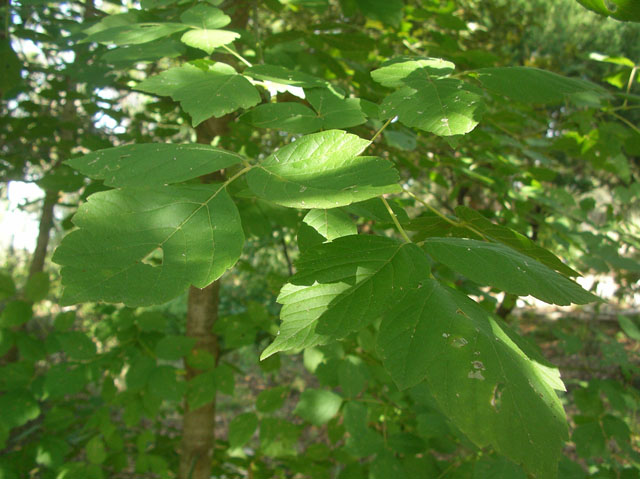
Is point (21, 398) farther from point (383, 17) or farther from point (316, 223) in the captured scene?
point (383, 17)

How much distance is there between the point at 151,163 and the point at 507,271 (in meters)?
0.60

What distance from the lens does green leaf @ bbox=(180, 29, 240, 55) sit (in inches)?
41.1

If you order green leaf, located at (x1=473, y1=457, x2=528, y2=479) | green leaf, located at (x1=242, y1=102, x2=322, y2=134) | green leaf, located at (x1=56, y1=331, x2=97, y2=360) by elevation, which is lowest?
green leaf, located at (x1=56, y1=331, x2=97, y2=360)

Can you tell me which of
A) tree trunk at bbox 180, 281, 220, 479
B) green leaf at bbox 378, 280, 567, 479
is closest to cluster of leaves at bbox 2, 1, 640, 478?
green leaf at bbox 378, 280, 567, 479

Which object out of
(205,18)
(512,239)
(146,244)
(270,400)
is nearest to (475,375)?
(512,239)

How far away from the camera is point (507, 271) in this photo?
2.34ft

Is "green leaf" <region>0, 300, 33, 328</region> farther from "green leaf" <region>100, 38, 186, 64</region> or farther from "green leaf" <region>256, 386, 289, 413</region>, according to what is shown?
"green leaf" <region>100, 38, 186, 64</region>

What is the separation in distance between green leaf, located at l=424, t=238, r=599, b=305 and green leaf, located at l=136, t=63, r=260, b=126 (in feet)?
1.64

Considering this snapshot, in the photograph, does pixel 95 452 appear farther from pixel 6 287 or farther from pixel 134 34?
pixel 134 34

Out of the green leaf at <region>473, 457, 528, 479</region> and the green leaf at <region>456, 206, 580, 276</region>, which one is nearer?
the green leaf at <region>456, 206, 580, 276</region>

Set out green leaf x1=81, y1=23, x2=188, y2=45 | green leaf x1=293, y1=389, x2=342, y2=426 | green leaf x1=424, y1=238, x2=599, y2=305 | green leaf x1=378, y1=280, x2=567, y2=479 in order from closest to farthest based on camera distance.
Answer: green leaf x1=378, y1=280, x2=567, y2=479
green leaf x1=424, y1=238, x2=599, y2=305
green leaf x1=81, y1=23, x2=188, y2=45
green leaf x1=293, y1=389, x2=342, y2=426

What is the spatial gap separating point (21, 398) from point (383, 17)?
2.06 metres

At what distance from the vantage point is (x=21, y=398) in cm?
182

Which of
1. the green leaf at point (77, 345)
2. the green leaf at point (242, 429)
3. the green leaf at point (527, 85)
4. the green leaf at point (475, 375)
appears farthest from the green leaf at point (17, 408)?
the green leaf at point (527, 85)
